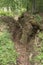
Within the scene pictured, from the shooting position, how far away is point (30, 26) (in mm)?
8414

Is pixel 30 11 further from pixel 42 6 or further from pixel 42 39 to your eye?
pixel 42 39

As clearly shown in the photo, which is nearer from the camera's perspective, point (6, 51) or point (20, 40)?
point (6, 51)

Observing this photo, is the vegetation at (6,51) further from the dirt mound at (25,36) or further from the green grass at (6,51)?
the dirt mound at (25,36)

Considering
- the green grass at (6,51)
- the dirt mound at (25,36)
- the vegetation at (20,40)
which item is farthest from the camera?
the dirt mound at (25,36)

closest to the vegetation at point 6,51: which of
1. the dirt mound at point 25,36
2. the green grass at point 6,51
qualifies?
the green grass at point 6,51

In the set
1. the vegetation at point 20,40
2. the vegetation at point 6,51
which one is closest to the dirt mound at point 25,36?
the vegetation at point 20,40

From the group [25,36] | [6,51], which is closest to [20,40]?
[25,36]

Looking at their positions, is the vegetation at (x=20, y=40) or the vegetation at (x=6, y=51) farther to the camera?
the vegetation at (x=20, y=40)

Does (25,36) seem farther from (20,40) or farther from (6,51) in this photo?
(6,51)

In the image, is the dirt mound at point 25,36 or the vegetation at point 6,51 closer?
the vegetation at point 6,51

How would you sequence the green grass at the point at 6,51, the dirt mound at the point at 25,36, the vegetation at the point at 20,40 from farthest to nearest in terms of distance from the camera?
the dirt mound at the point at 25,36 → the vegetation at the point at 20,40 → the green grass at the point at 6,51

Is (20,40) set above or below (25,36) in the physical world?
below

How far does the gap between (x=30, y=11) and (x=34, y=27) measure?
2.85 m

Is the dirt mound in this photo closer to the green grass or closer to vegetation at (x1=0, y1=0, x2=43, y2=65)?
vegetation at (x1=0, y1=0, x2=43, y2=65)
